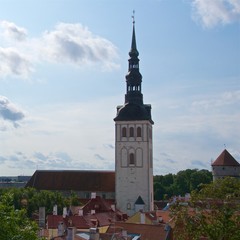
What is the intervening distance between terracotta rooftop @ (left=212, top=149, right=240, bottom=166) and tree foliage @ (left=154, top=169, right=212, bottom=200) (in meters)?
25.4

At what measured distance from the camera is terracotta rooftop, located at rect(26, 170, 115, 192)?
7556cm

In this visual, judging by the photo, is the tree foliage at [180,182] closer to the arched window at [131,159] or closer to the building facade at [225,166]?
the building facade at [225,166]

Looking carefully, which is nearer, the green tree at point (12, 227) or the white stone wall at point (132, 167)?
the green tree at point (12, 227)

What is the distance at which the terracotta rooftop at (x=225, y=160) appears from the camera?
252 feet

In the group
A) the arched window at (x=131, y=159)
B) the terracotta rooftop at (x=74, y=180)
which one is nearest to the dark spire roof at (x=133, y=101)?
the arched window at (x=131, y=159)

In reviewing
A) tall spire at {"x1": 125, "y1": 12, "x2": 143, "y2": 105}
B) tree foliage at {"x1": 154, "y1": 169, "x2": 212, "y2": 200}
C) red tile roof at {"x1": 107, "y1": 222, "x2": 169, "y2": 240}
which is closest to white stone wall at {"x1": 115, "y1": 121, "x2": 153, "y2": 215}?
tall spire at {"x1": 125, "y1": 12, "x2": 143, "y2": 105}

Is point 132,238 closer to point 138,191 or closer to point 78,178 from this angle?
point 138,191

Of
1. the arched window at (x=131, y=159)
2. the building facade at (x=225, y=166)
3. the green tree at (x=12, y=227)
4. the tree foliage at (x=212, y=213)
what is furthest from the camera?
the building facade at (x=225, y=166)

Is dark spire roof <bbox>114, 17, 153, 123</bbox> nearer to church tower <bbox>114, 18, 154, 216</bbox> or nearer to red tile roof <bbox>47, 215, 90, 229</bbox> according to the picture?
church tower <bbox>114, 18, 154, 216</bbox>

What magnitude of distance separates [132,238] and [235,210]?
16117mm

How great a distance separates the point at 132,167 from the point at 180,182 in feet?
135

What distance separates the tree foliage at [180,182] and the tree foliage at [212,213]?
262 feet

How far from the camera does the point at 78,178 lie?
7812 cm

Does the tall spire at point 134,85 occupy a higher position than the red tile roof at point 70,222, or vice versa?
the tall spire at point 134,85
